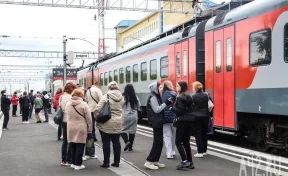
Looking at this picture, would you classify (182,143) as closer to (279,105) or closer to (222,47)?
(279,105)

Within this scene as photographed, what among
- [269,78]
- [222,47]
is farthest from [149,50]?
[269,78]

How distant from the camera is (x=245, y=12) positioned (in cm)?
1112

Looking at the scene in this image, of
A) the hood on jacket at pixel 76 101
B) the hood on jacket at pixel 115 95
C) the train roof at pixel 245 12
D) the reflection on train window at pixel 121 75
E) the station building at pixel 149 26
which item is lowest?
the hood on jacket at pixel 76 101

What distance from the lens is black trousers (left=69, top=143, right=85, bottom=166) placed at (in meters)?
8.82

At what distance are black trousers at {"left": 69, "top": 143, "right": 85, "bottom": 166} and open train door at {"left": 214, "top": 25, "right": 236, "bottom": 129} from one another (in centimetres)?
435

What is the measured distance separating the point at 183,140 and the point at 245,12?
4.06 m

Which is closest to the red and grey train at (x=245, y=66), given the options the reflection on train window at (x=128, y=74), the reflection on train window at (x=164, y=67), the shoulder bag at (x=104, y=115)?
the reflection on train window at (x=164, y=67)

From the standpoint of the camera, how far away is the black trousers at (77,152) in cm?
882

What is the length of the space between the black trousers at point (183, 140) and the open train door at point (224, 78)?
116 inches

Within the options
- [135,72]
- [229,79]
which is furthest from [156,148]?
[135,72]

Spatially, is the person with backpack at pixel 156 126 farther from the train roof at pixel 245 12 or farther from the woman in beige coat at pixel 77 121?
the train roof at pixel 245 12

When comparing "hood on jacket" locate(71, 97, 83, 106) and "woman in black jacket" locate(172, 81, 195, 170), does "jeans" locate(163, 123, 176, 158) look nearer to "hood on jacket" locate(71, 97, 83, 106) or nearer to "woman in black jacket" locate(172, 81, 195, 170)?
"woman in black jacket" locate(172, 81, 195, 170)

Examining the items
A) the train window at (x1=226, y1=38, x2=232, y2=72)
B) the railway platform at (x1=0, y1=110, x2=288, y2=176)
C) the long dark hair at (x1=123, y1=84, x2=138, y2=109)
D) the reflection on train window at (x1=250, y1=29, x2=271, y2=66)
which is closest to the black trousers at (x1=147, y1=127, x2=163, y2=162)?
the railway platform at (x1=0, y1=110, x2=288, y2=176)

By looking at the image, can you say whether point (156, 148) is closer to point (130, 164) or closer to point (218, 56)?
point (130, 164)
